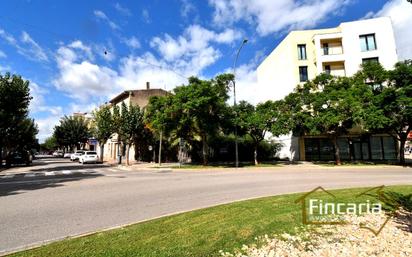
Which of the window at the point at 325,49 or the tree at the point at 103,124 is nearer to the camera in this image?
the tree at the point at 103,124

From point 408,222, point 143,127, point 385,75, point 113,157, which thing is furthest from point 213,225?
point 113,157

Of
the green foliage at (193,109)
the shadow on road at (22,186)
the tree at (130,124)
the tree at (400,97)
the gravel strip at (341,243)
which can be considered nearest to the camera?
the gravel strip at (341,243)

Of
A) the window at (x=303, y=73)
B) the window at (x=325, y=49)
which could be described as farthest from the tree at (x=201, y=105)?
the window at (x=325, y=49)

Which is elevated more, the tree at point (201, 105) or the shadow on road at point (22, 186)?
the tree at point (201, 105)

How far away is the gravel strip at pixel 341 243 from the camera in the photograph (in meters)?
4.33

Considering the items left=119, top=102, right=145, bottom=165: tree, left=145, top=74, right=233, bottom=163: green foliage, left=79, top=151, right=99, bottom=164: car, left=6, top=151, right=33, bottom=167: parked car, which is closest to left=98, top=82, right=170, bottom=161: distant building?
left=119, top=102, right=145, bottom=165: tree

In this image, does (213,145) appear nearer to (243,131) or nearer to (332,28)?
(243,131)

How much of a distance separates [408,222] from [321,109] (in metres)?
22.6

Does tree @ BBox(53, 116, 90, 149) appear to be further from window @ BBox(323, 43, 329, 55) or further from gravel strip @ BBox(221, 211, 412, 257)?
gravel strip @ BBox(221, 211, 412, 257)

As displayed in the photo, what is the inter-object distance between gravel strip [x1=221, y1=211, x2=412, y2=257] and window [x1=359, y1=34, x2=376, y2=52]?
112 ft

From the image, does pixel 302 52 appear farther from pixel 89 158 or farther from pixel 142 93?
pixel 89 158

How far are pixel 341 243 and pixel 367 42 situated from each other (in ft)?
120

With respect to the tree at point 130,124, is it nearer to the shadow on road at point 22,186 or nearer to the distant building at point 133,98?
the distant building at point 133,98

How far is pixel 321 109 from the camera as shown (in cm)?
2692
